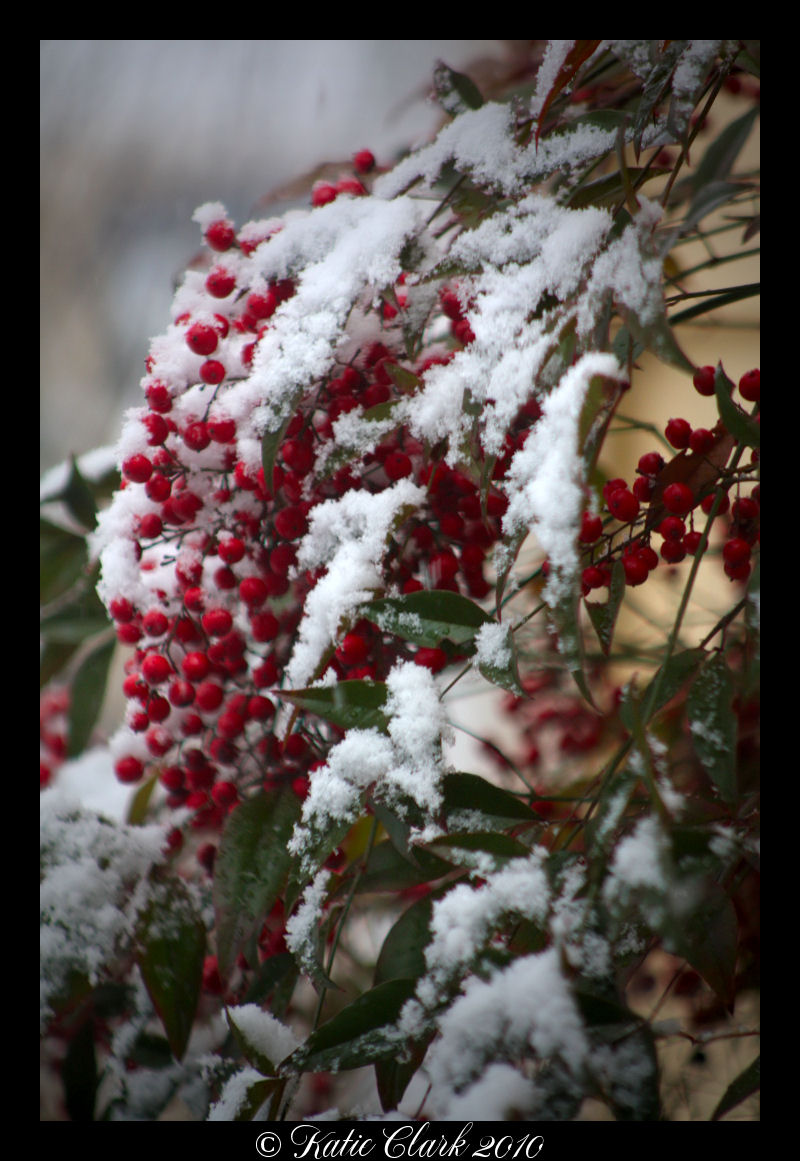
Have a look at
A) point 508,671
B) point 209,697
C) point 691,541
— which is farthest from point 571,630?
point 209,697

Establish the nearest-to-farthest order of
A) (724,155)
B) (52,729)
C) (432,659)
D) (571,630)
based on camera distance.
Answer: (571,630) → (432,659) → (724,155) → (52,729)

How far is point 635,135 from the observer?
314mm

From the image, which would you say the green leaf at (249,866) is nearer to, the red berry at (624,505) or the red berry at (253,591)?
the red berry at (253,591)

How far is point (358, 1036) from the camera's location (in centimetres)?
28

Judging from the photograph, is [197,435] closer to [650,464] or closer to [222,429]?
[222,429]

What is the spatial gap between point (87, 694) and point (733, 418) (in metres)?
0.46

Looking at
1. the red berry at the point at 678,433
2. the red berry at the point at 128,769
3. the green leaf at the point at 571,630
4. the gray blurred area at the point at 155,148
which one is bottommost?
the green leaf at the point at 571,630

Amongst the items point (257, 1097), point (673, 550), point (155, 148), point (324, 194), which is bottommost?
point (257, 1097)

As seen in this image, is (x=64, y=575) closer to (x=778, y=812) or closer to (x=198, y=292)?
(x=198, y=292)

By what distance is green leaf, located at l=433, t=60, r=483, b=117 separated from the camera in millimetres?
407

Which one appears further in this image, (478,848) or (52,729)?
(52,729)

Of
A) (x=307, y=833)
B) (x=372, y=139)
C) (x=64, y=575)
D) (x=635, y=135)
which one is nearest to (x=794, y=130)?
(x=635, y=135)

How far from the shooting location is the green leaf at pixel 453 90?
16.0 inches

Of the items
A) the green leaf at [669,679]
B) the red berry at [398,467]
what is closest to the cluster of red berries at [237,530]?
the red berry at [398,467]
